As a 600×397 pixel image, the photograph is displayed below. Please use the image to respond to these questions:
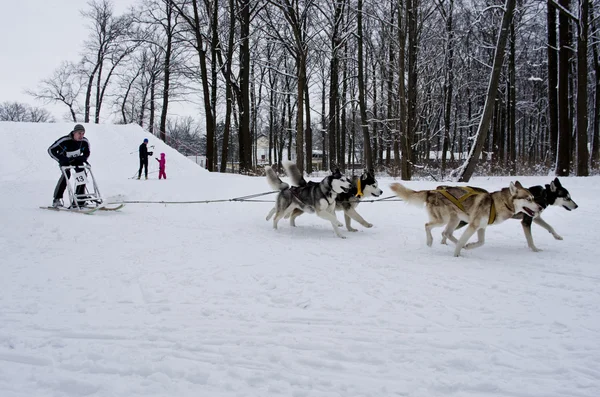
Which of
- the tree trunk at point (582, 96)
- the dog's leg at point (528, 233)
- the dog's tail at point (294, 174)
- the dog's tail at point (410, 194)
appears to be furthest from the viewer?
the tree trunk at point (582, 96)

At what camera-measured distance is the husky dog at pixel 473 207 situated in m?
5.64

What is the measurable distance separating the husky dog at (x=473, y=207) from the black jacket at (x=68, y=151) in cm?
763

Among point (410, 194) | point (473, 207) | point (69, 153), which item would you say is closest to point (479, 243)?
point (473, 207)

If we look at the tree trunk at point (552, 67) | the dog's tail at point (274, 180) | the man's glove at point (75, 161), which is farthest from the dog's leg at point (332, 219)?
the tree trunk at point (552, 67)

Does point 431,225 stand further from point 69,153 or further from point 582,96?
point 582,96

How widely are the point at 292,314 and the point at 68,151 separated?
826cm

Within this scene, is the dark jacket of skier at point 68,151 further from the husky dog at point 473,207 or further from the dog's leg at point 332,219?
the husky dog at point 473,207

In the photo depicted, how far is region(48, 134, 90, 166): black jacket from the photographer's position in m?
8.97

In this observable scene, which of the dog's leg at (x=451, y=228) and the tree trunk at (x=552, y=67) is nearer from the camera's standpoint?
the dog's leg at (x=451, y=228)

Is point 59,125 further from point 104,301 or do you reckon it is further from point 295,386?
point 295,386

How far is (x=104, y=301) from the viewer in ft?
12.3

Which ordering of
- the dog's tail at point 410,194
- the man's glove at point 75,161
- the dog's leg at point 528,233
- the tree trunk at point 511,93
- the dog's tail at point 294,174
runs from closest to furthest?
the dog's leg at point 528,233
the dog's tail at point 410,194
the dog's tail at point 294,174
the man's glove at point 75,161
the tree trunk at point 511,93

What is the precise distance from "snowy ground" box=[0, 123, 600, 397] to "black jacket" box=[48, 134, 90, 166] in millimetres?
2248

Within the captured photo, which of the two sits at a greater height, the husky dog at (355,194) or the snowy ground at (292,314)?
the husky dog at (355,194)
